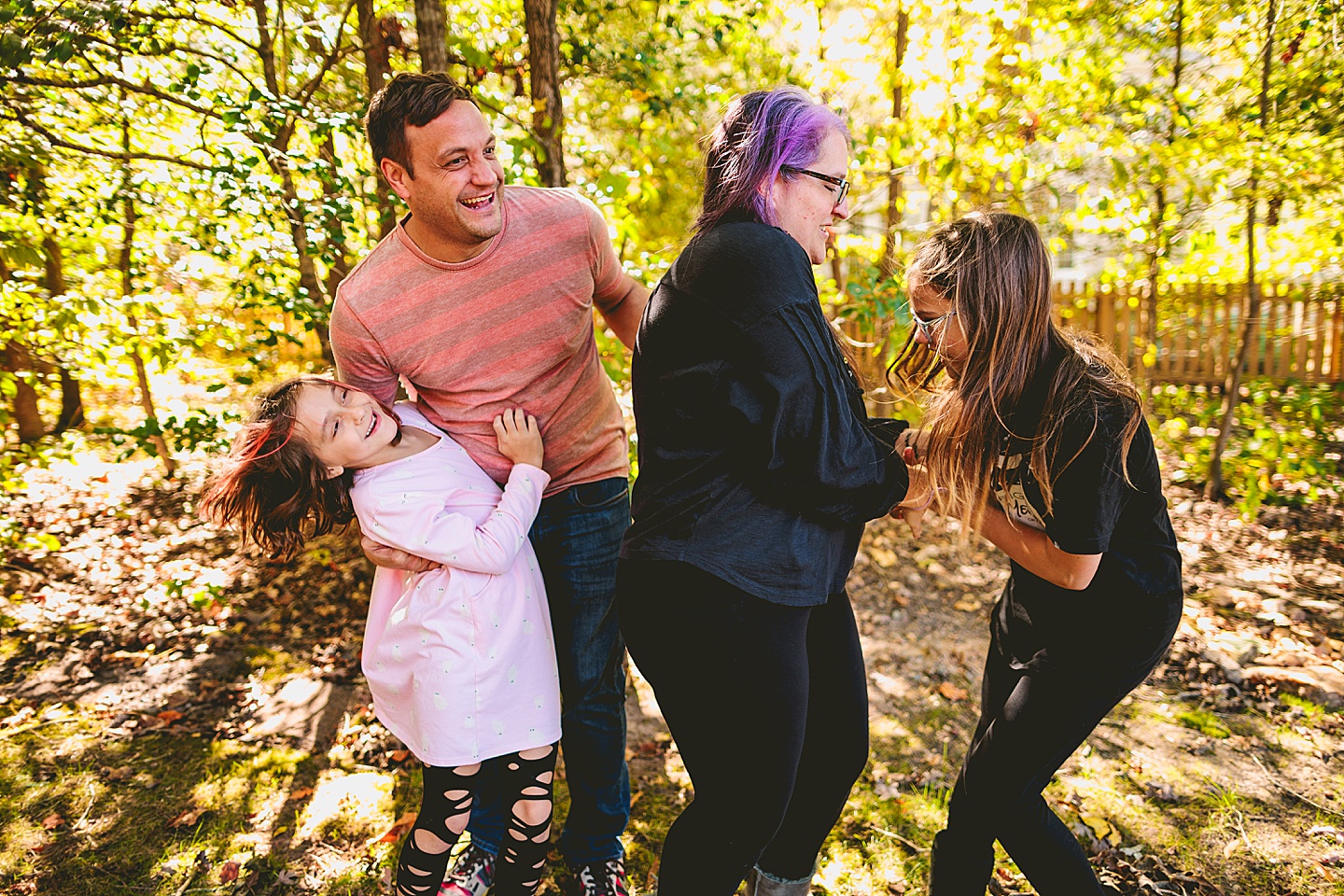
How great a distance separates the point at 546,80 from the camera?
318cm

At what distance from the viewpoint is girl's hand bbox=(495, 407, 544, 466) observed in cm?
212

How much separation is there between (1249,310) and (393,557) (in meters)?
5.63

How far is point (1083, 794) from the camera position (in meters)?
2.80

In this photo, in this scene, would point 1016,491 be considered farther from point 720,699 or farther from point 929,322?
point 720,699

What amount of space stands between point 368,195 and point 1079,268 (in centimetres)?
1697

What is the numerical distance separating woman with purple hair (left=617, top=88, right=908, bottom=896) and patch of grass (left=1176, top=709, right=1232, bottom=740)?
7.79 ft

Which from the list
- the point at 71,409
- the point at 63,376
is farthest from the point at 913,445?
the point at 71,409

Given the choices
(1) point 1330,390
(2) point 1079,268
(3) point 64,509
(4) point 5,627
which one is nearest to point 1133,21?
(1) point 1330,390

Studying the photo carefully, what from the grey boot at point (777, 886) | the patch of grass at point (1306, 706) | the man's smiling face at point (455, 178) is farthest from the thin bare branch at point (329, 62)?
the patch of grass at point (1306, 706)

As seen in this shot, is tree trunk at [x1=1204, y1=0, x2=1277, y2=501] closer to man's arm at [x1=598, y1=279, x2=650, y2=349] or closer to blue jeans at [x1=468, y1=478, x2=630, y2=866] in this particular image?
man's arm at [x1=598, y1=279, x2=650, y2=349]

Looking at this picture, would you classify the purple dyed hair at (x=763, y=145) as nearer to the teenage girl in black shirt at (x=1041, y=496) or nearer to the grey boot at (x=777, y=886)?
the teenage girl in black shirt at (x=1041, y=496)

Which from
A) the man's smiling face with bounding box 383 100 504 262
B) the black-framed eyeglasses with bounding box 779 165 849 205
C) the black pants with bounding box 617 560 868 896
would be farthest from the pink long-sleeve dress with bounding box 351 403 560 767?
the black-framed eyeglasses with bounding box 779 165 849 205

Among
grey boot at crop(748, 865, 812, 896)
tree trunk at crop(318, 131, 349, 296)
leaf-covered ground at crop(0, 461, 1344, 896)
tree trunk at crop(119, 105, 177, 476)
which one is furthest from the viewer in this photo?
tree trunk at crop(119, 105, 177, 476)

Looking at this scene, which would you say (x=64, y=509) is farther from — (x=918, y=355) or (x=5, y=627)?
(x=918, y=355)
